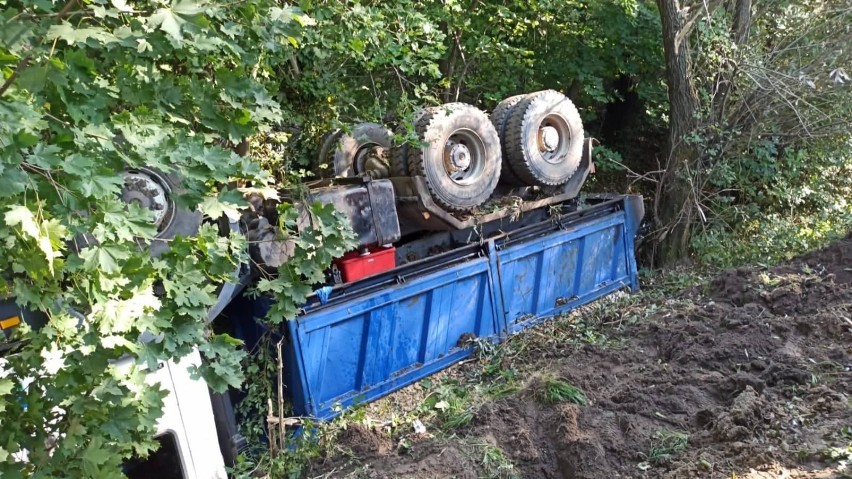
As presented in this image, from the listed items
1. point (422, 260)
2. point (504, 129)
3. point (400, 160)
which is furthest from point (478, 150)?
point (422, 260)

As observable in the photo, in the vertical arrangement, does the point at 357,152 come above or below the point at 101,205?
above

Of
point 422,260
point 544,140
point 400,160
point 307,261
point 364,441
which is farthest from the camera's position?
point 544,140

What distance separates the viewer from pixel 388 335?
17.3 feet

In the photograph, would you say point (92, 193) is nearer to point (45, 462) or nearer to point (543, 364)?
point (45, 462)

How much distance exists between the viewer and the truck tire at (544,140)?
6.17 meters

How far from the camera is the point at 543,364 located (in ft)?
18.4

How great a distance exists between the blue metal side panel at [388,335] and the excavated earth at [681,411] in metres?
0.32

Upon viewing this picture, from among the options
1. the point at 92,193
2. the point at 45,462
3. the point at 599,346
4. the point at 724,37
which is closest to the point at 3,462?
the point at 45,462

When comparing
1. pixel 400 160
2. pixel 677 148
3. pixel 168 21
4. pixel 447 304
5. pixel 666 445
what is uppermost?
pixel 168 21

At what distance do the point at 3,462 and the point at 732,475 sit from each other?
128 inches

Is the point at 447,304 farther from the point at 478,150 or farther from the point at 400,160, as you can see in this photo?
the point at 478,150

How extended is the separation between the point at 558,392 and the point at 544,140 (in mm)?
2698

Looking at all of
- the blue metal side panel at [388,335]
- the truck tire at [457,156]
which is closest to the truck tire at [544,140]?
the truck tire at [457,156]

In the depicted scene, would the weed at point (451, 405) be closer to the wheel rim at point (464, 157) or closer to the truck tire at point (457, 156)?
the truck tire at point (457, 156)
